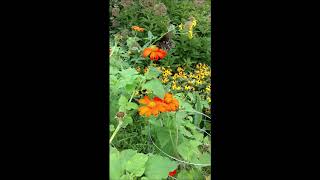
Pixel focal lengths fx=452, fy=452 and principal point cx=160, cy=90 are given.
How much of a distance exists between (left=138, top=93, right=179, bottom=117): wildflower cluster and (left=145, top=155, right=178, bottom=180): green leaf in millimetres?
214

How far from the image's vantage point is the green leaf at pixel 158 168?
1377mm

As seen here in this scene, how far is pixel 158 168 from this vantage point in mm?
1392

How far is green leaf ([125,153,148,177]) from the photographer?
1356 mm

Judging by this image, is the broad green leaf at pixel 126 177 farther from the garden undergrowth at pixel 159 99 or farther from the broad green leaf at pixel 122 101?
the broad green leaf at pixel 122 101

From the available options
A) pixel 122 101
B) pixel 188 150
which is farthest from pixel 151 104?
pixel 188 150

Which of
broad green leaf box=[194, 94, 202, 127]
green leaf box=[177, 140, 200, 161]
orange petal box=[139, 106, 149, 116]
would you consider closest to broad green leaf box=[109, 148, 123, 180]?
orange petal box=[139, 106, 149, 116]

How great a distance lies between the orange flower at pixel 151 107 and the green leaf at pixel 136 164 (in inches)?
9.1
